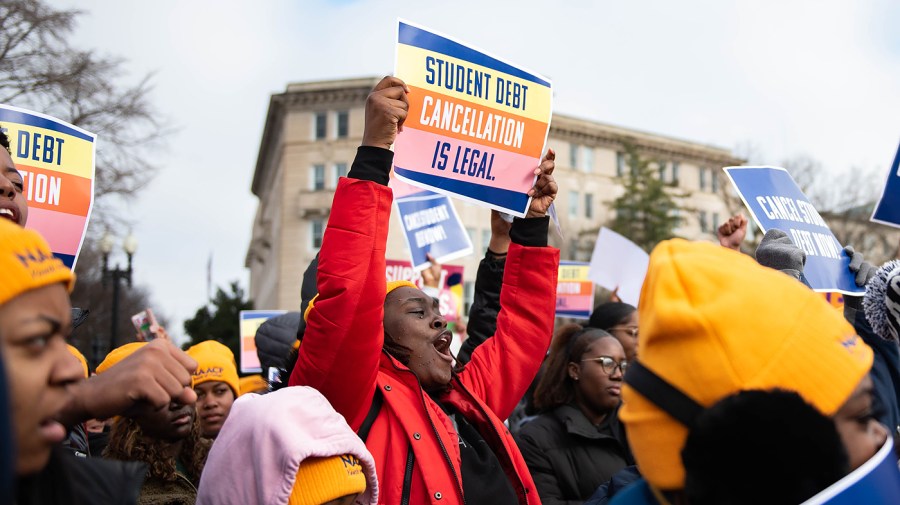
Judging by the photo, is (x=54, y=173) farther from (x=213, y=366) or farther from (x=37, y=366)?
(x=37, y=366)

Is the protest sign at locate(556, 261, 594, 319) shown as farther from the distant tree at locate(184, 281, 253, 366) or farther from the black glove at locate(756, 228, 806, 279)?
the distant tree at locate(184, 281, 253, 366)

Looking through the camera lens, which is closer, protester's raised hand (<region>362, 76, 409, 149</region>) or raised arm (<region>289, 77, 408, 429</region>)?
raised arm (<region>289, 77, 408, 429</region>)

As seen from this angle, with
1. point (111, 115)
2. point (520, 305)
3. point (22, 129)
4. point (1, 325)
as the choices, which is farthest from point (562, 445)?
point (111, 115)

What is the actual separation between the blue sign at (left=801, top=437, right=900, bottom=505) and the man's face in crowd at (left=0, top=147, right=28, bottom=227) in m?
2.44

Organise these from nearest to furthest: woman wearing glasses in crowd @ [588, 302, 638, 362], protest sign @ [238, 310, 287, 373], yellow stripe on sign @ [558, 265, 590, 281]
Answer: woman wearing glasses in crowd @ [588, 302, 638, 362] → protest sign @ [238, 310, 287, 373] → yellow stripe on sign @ [558, 265, 590, 281]

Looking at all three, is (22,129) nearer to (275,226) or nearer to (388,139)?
(388,139)

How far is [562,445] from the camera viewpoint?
4551mm

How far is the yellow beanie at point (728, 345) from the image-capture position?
5.09ft

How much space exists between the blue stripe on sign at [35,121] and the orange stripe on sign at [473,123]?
5.69ft

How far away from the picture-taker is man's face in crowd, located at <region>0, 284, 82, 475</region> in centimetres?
137

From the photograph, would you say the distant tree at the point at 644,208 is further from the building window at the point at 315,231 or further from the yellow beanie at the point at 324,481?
the yellow beanie at the point at 324,481

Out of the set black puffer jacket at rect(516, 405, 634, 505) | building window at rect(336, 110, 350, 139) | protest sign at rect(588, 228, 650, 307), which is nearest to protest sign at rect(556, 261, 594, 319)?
protest sign at rect(588, 228, 650, 307)

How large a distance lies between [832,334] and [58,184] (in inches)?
147

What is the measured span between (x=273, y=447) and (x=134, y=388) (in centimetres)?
92
